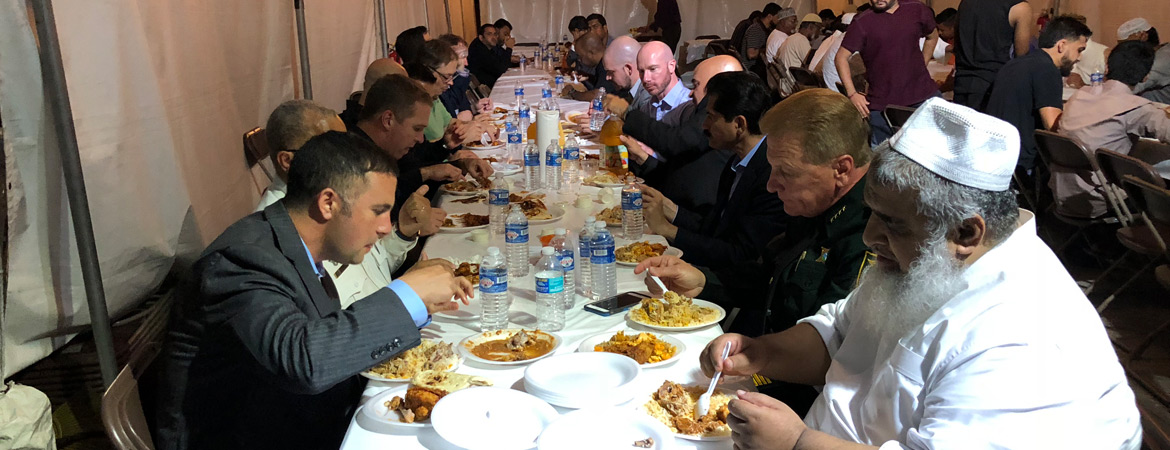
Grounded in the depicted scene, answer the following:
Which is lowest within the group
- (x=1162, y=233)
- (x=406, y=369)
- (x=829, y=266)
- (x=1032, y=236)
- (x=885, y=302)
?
(x=1162, y=233)

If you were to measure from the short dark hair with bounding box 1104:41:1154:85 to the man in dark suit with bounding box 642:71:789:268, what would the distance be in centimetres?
342

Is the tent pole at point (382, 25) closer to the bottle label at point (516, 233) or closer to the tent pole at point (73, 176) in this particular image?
the bottle label at point (516, 233)

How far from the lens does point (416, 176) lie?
4191 millimetres

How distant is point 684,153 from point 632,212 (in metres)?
0.92

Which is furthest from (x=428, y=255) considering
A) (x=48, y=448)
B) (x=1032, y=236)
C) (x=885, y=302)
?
(x=1032, y=236)

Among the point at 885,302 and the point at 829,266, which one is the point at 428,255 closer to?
the point at 829,266

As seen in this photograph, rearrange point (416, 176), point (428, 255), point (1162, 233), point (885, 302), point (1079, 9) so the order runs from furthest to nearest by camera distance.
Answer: point (1079, 9) → point (416, 176) → point (1162, 233) → point (428, 255) → point (885, 302)

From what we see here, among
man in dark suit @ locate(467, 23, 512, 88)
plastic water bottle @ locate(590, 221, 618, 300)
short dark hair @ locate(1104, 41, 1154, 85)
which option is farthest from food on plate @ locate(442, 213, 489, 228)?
man in dark suit @ locate(467, 23, 512, 88)

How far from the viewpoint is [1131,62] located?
16.3 feet

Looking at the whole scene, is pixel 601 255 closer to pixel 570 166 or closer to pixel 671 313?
pixel 671 313

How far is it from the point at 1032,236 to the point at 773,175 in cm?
88

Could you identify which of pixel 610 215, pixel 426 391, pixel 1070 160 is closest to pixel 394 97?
pixel 610 215

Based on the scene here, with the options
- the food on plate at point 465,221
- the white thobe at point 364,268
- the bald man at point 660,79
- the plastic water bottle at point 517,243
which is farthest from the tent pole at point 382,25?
the plastic water bottle at point 517,243

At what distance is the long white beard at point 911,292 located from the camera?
Answer: 1.31 m
